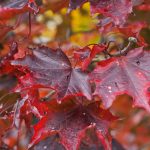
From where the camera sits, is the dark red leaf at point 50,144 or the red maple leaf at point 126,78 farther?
the dark red leaf at point 50,144

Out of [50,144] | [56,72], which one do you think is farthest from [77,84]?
[50,144]

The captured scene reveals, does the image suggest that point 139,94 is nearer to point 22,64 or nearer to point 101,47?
point 101,47

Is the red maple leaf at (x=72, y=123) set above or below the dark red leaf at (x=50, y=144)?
above

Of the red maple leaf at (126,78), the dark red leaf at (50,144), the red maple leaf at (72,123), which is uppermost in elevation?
the red maple leaf at (126,78)

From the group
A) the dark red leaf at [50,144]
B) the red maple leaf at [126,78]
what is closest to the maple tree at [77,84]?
the red maple leaf at [126,78]

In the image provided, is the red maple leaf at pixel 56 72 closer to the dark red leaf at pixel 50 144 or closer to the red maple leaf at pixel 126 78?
the red maple leaf at pixel 126 78

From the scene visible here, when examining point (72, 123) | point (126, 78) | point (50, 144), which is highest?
point (126, 78)

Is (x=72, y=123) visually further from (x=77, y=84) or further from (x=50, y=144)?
(x=50, y=144)
